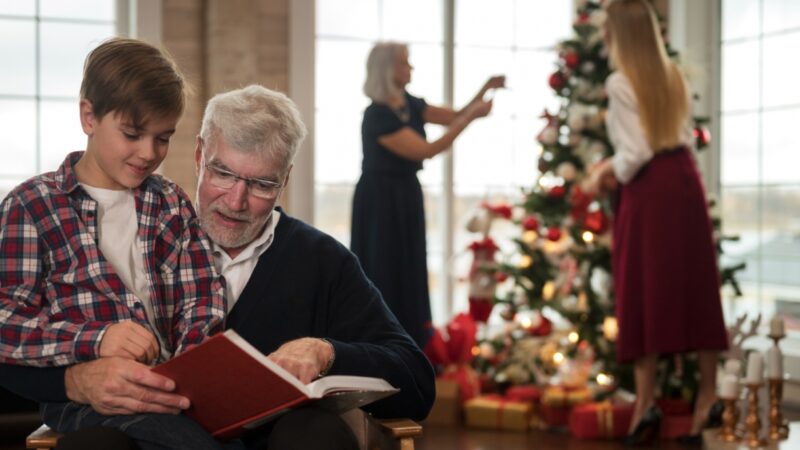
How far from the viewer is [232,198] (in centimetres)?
229

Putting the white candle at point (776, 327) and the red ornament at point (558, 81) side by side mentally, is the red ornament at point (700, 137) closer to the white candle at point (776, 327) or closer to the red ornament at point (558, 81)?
the red ornament at point (558, 81)

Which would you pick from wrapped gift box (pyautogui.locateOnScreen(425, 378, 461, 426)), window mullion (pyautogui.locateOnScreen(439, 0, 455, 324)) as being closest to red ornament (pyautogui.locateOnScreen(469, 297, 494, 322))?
wrapped gift box (pyautogui.locateOnScreen(425, 378, 461, 426))

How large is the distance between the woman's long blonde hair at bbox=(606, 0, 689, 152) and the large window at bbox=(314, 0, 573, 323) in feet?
5.54

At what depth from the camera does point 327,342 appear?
7.16ft

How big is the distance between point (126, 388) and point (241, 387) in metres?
0.22

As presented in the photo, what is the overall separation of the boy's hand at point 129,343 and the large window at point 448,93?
3.86 m

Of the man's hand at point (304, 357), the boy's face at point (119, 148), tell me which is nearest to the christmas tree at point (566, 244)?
the man's hand at point (304, 357)

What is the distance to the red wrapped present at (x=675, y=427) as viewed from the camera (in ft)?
15.3

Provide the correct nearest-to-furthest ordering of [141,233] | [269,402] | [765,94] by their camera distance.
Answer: [269,402], [141,233], [765,94]

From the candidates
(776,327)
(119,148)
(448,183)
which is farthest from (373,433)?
(448,183)

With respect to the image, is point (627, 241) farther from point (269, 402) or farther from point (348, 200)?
point (269, 402)

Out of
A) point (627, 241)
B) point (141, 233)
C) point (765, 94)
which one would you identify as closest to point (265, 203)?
point (141, 233)

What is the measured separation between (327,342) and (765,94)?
4328 mm

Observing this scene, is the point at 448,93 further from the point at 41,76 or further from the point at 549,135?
the point at 41,76
